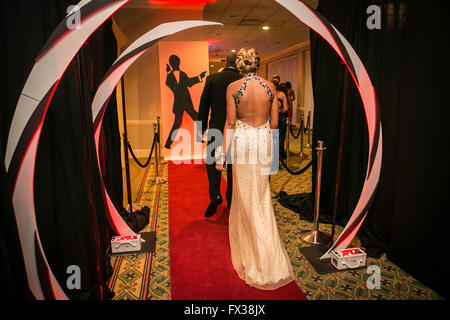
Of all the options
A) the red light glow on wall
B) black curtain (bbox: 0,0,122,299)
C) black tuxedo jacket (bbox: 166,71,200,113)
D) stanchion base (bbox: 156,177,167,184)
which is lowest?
Answer: stanchion base (bbox: 156,177,167,184)

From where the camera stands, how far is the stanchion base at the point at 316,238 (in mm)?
3223

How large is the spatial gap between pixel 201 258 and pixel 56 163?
1533mm

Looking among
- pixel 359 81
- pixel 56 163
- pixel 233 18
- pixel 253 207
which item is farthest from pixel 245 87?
pixel 233 18

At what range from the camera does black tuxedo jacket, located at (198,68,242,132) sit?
3.82 metres

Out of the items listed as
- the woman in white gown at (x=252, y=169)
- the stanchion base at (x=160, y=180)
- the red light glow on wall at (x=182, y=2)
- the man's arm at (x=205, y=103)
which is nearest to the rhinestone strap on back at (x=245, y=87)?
the woman in white gown at (x=252, y=169)

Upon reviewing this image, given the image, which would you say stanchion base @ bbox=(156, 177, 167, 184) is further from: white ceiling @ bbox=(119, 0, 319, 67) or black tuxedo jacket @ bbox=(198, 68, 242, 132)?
white ceiling @ bbox=(119, 0, 319, 67)

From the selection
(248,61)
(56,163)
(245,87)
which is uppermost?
(248,61)

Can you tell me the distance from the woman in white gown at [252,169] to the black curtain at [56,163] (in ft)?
3.81

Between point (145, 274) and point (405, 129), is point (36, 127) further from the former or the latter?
point (405, 129)

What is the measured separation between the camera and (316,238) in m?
3.24

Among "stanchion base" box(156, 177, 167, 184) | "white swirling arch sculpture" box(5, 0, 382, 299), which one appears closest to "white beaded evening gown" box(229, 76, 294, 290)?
"white swirling arch sculpture" box(5, 0, 382, 299)

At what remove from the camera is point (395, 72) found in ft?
9.26

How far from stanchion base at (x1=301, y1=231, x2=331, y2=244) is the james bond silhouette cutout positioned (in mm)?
4202

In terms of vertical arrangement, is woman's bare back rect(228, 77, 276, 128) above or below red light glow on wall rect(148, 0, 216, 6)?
below
